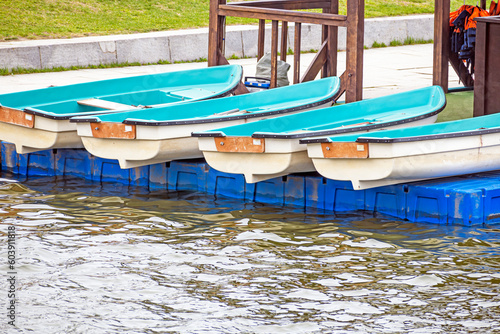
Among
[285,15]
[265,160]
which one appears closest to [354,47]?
[285,15]

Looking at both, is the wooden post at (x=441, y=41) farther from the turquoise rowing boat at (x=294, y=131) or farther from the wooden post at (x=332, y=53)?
the wooden post at (x=332, y=53)

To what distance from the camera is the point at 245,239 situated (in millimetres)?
7227

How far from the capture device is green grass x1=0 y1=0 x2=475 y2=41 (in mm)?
15969

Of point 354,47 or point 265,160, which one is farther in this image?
point 354,47

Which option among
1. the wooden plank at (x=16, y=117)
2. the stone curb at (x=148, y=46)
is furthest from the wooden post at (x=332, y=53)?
the stone curb at (x=148, y=46)

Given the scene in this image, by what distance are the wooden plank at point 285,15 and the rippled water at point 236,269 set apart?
266 cm

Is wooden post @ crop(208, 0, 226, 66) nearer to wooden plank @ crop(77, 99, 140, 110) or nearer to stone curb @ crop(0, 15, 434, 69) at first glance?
wooden plank @ crop(77, 99, 140, 110)

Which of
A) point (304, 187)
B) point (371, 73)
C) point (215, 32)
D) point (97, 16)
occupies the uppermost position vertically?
point (97, 16)

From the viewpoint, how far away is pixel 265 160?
7754 mm

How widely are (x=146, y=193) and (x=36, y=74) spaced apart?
6.17 meters

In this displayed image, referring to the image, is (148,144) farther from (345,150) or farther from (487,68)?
(487,68)

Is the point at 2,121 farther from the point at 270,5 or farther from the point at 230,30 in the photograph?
the point at 230,30

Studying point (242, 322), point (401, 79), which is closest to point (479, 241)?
point (242, 322)

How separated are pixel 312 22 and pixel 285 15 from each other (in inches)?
18.8
